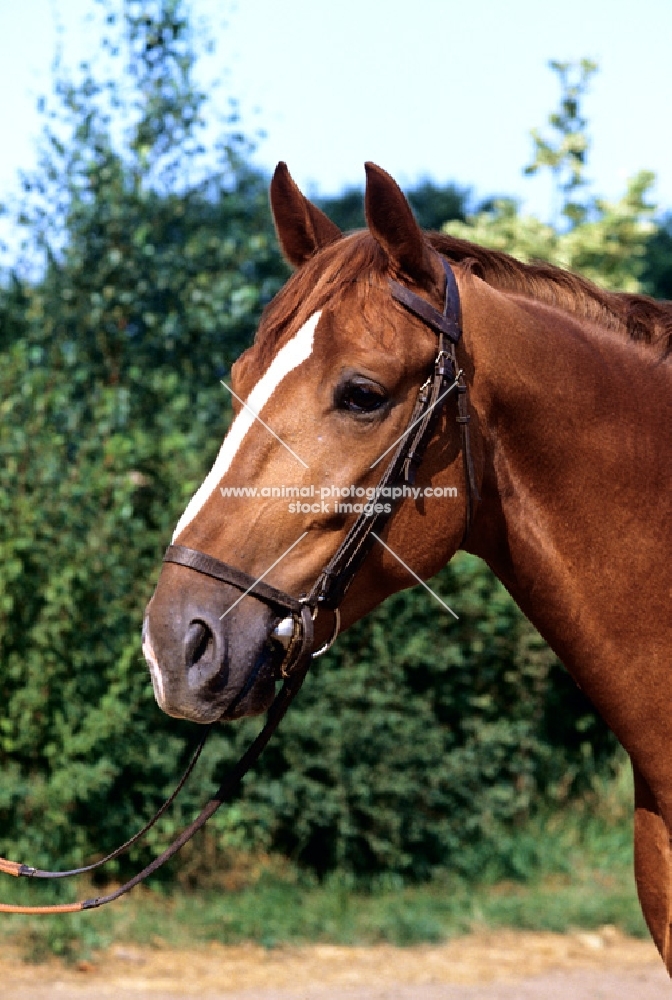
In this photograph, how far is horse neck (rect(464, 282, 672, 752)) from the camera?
94.6 inches

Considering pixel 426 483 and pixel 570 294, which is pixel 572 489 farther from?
pixel 570 294

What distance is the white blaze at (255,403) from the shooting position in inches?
87.0

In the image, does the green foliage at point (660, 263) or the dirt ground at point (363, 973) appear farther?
the green foliage at point (660, 263)

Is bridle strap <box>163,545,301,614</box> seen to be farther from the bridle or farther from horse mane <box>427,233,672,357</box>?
horse mane <box>427,233,672,357</box>

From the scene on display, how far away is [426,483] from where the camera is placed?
2.37m

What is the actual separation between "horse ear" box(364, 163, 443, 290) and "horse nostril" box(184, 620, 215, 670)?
0.94 metres

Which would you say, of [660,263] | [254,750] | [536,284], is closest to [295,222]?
[536,284]

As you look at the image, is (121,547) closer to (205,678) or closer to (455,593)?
(455,593)

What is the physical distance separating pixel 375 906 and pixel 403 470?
3784 millimetres

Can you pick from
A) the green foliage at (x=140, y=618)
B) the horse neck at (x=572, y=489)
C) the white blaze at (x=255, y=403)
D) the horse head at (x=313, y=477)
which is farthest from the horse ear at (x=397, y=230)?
the green foliage at (x=140, y=618)

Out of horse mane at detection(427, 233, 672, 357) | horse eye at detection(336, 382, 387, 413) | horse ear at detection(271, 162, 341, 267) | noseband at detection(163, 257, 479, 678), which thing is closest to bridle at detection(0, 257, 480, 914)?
noseband at detection(163, 257, 479, 678)

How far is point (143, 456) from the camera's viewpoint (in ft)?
17.8

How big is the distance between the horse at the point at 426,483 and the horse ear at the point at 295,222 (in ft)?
0.04

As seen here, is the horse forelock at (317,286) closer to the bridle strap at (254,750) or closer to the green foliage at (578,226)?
the bridle strap at (254,750)
